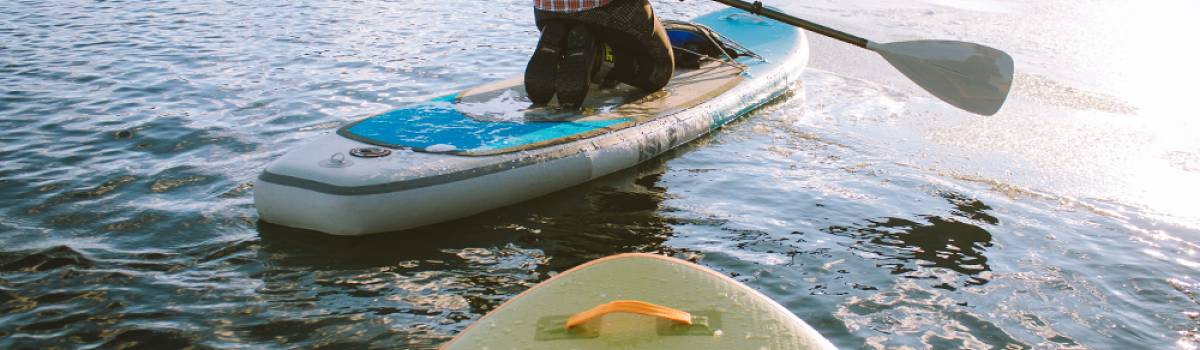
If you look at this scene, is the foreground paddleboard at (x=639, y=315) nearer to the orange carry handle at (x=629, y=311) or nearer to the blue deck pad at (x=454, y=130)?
the orange carry handle at (x=629, y=311)

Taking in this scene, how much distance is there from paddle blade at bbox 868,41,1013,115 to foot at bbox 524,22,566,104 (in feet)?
6.89

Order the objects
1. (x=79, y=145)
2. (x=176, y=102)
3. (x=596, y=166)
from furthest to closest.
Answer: (x=176, y=102)
(x=79, y=145)
(x=596, y=166)

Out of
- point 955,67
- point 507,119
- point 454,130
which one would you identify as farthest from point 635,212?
point 955,67

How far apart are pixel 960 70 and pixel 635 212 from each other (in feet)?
7.84

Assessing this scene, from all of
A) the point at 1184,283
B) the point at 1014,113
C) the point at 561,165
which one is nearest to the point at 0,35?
the point at 561,165

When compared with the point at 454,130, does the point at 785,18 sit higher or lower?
higher

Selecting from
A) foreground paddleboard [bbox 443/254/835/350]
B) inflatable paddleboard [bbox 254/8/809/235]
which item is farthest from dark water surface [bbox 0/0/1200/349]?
foreground paddleboard [bbox 443/254/835/350]

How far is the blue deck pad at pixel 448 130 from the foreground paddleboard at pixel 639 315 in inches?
89.0

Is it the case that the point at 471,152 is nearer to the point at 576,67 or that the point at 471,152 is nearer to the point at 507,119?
the point at 507,119

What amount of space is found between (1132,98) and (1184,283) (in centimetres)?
355

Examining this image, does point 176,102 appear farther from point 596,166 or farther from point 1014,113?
point 1014,113

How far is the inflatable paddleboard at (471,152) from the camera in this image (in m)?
4.52

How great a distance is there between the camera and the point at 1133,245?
4.94 metres

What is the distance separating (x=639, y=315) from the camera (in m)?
2.51
